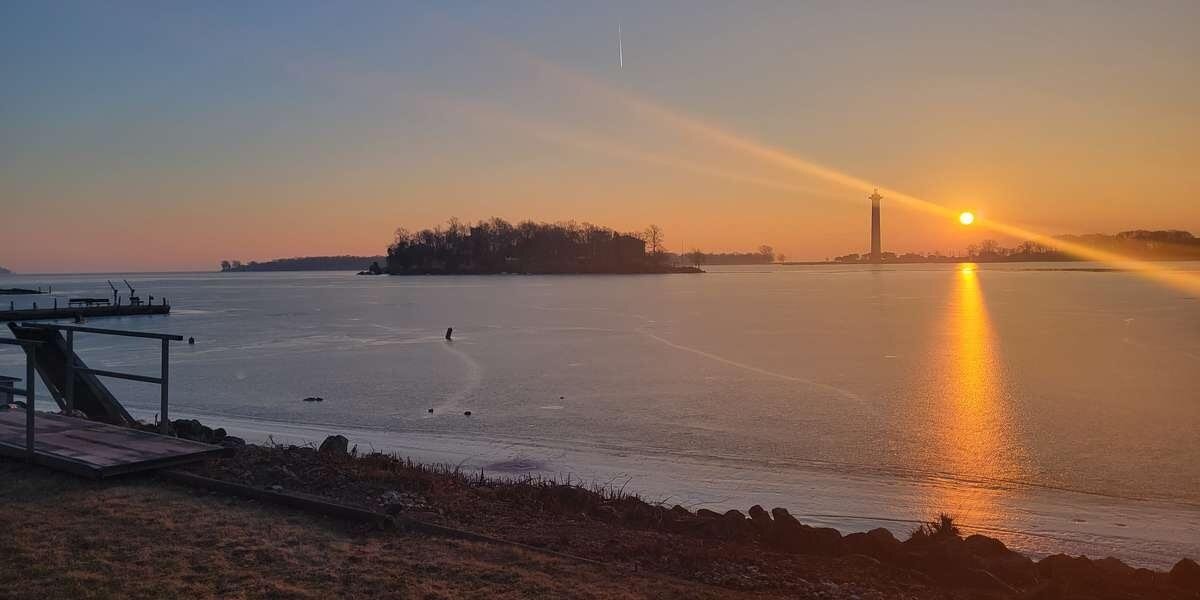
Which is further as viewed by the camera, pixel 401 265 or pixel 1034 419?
pixel 401 265

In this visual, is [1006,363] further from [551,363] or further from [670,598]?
[670,598]

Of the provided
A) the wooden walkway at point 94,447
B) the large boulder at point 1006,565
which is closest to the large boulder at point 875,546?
the large boulder at point 1006,565

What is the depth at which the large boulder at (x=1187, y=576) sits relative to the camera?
5.64 meters

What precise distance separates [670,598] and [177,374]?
1939cm

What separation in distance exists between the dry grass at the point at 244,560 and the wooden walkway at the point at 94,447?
0.53 m

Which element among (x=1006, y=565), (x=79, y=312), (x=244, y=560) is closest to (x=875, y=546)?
(x=1006, y=565)

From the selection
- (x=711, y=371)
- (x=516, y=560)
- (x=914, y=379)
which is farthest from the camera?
(x=711, y=371)

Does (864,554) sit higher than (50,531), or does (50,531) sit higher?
(50,531)

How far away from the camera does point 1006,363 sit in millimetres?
21719

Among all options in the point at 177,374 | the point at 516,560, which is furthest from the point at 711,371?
the point at 516,560

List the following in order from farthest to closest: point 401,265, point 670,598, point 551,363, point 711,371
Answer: point 401,265 < point 551,363 < point 711,371 < point 670,598

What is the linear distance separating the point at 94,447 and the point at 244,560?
10.4ft

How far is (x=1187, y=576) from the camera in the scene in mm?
5734

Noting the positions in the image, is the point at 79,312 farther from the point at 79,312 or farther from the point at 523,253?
the point at 523,253
